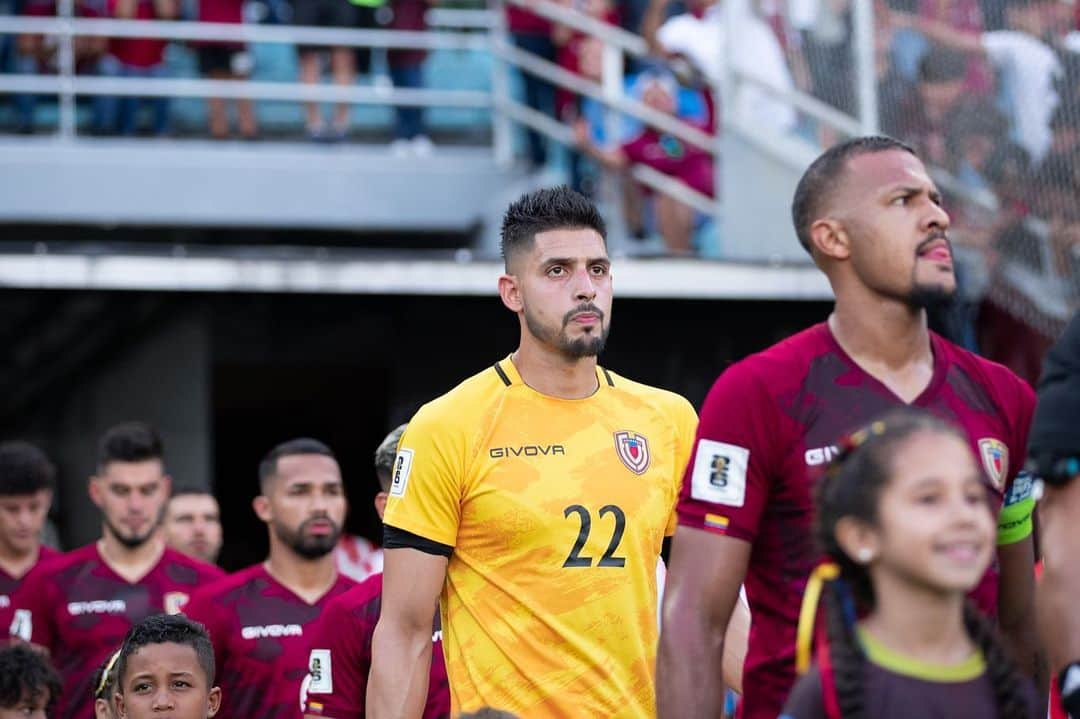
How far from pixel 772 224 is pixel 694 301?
754 millimetres

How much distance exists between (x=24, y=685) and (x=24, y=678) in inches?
1.2

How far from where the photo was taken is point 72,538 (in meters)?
14.7

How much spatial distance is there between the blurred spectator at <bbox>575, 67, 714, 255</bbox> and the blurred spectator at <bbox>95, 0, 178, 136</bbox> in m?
3.54

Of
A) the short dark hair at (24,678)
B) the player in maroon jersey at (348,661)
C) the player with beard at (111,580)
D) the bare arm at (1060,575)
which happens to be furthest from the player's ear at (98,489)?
the bare arm at (1060,575)

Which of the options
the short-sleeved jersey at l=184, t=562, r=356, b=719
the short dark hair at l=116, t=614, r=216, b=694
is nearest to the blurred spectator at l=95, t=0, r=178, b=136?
the short-sleeved jersey at l=184, t=562, r=356, b=719

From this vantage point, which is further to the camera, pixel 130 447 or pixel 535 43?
pixel 535 43

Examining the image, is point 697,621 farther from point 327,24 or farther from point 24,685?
point 327,24

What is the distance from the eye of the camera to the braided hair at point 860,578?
150 inches

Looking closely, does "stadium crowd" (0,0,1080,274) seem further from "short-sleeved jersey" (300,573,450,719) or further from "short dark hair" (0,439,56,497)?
"short-sleeved jersey" (300,573,450,719)

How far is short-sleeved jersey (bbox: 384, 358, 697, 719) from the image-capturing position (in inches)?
221

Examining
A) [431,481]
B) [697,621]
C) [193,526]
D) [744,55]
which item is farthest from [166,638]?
[744,55]

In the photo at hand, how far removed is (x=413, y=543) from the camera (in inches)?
222

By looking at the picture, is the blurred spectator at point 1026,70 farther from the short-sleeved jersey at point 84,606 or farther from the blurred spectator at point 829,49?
the short-sleeved jersey at point 84,606

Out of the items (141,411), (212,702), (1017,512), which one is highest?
(141,411)
